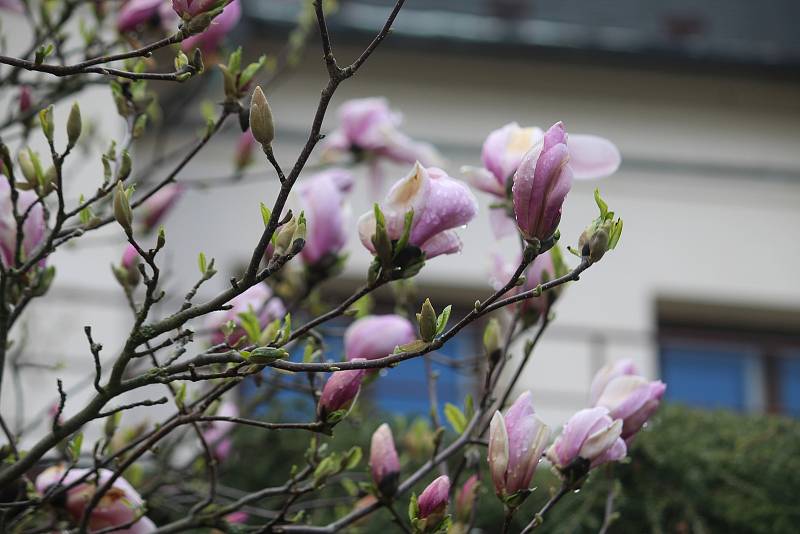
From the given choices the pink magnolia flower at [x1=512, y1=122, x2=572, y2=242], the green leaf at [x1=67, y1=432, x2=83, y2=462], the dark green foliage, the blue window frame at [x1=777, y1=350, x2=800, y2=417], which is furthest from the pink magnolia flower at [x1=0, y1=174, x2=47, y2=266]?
the blue window frame at [x1=777, y1=350, x2=800, y2=417]

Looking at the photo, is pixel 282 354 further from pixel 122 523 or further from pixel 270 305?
pixel 270 305

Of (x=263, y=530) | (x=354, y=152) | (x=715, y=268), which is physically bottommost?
(x=715, y=268)

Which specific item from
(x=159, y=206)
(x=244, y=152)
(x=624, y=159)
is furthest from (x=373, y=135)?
(x=624, y=159)

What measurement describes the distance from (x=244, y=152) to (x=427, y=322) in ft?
2.91

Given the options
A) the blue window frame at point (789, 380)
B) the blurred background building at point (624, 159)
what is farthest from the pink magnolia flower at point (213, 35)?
the blue window frame at point (789, 380)

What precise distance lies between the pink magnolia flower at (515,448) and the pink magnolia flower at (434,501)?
0.15 ft

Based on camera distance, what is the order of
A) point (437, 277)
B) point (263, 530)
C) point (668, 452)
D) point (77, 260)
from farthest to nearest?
1. point (437, 277)
2. point (77, 260)
3. point (668, 452)
4. point (263, 530)

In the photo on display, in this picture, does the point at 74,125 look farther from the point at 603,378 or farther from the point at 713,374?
the point at 713,374

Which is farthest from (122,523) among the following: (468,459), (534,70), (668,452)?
(534,70)

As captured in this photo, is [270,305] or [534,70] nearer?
[270,305]

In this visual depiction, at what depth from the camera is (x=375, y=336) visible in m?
1.30

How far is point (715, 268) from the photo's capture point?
4789mm

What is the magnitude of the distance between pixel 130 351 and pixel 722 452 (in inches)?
56.0

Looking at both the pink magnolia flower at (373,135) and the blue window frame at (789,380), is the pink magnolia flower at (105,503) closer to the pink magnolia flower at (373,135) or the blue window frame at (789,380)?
the pink magnolia flower at (373,135)
